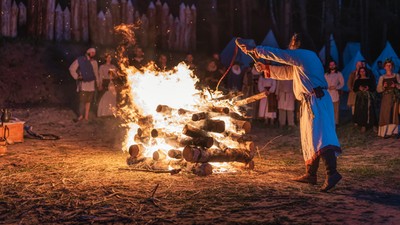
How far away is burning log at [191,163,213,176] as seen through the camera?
7.28 meters

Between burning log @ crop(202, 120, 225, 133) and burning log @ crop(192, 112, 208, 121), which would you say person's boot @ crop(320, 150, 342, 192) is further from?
burning log @ crop(192, 112, 208, 121)

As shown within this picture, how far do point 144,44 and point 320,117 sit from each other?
36.1ft

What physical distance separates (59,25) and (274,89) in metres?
6.62

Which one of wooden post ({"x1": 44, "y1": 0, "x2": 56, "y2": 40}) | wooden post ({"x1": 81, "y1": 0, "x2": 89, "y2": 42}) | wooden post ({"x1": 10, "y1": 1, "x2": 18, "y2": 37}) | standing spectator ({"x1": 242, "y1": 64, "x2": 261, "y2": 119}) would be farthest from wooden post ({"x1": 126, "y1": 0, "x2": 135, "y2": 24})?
standing spectator ({"x1": 242, "y1": 64, "x2": 261, "y2": 119})

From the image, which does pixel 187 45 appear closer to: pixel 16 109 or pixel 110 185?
pixel 16 109

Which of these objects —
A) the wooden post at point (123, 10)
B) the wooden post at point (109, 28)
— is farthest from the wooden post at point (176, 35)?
the wooden post at point (109, 28)

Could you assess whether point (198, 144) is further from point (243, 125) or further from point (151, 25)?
point (151, 25)

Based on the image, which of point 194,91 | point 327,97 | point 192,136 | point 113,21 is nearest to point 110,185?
point 192,136

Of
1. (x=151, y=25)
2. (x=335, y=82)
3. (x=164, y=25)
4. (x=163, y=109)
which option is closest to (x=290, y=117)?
(x=335, y=82)

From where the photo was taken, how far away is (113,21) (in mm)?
16188

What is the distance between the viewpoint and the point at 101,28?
16.0 m

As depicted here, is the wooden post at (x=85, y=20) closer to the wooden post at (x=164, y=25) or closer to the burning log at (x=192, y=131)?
the wooden post at (x=164, y=25)

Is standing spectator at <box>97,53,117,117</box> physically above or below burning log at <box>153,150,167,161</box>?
above

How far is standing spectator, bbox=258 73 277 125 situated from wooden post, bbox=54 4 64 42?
6087 mm
